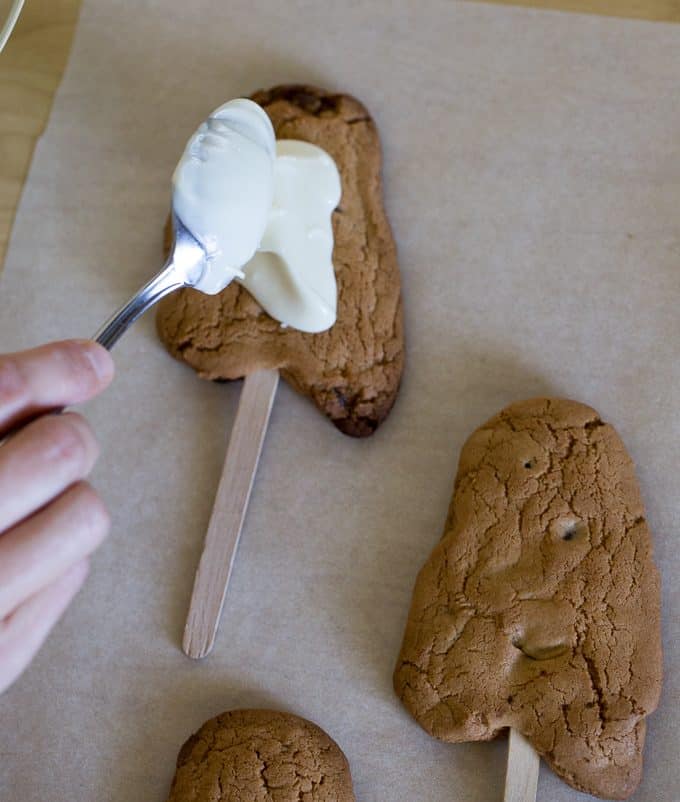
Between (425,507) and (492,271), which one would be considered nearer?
(425,507)

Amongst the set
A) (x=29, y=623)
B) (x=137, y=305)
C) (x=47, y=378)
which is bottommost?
(x=29, y=623)

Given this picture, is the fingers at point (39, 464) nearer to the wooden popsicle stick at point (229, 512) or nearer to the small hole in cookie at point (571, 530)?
the wooden popsicle stick at point (229, 512)

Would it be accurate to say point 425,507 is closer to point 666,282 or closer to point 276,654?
point 276,654

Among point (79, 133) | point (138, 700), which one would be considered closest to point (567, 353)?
point (138, 700)

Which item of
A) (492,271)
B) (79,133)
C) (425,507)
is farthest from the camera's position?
(79,133)

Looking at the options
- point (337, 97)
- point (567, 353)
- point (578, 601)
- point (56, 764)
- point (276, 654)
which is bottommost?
point (56, 764)

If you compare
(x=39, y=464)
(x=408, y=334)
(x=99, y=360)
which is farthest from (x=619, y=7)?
(x=39, y=464)

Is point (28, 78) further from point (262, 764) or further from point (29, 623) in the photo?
point (262, 764)
